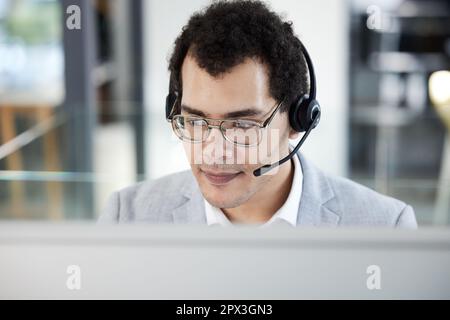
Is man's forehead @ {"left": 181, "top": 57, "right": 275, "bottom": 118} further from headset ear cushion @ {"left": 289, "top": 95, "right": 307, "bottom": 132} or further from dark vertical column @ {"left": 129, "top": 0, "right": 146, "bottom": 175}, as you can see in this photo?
dark vertical column @ {"left": 129, "top": 0, "right": 146, "bottom": 175}

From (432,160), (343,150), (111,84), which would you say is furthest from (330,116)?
(111,84)

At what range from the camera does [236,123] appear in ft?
2.06

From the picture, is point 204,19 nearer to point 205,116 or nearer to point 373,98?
point 205,116

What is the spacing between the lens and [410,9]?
281 centimetres

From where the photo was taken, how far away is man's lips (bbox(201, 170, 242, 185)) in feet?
2.08

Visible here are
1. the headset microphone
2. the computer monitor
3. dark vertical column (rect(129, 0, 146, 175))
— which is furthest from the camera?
dark vertical column (rect(129, 0, 146, 175))

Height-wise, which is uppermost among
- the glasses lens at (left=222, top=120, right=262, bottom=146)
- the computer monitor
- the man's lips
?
the glasses lens at (left=222, top=120, right=262, bottom=146)

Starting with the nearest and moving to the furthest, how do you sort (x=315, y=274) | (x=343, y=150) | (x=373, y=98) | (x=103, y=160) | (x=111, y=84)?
(x=315, y=274) → (x=103, y=160) → (x=343, y=150) → (x=373, y=98) → (x=111, y=84)

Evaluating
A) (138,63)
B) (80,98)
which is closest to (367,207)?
(80,98)

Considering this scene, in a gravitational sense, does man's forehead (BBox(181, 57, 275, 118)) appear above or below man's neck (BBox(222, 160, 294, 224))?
above

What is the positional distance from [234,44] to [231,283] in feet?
0.73

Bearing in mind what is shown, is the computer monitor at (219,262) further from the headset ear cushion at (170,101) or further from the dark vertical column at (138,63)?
the dark vertical column at (138,63)

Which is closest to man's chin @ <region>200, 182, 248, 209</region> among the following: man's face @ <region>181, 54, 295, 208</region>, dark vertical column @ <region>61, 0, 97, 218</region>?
man's face @ <region>181, 54, 295, 208</region>
